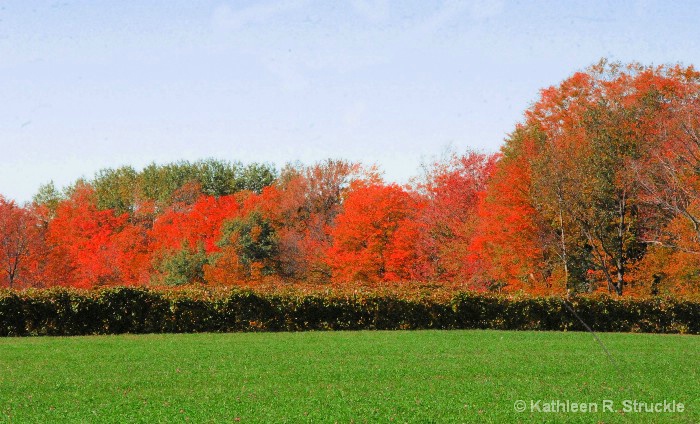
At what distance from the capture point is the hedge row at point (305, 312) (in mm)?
24062

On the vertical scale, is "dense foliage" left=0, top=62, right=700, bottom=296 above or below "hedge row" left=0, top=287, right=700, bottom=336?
above

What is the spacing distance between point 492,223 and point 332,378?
2467cm

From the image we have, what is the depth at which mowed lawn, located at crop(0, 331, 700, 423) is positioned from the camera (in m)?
11.0

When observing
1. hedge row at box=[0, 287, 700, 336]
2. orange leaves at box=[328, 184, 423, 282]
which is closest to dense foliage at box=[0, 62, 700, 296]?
orange leaves at box=[328, 184, 423, 282]

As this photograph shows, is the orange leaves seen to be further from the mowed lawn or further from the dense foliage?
the mowed lawn

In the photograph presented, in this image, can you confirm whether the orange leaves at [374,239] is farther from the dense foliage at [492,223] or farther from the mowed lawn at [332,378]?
the mowed lawn at [332,378]

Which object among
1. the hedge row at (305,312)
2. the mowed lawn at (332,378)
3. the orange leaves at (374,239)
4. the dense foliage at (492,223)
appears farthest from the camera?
the orange leaves at (374,239)

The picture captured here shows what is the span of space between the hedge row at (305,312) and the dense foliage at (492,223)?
6.31 meters

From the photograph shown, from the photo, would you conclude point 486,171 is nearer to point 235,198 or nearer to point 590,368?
point 235,198

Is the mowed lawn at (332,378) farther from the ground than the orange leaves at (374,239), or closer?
closer

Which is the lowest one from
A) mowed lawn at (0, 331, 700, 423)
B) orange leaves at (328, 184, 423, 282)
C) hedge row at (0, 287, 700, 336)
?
mowed lawn at (0, 331, 700, 423)

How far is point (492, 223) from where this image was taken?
37.6m

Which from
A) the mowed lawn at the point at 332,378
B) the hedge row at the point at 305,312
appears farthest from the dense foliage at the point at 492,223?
the mowed lawn at the point at 332,378

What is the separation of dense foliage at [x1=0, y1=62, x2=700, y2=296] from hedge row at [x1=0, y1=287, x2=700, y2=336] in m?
6.31
